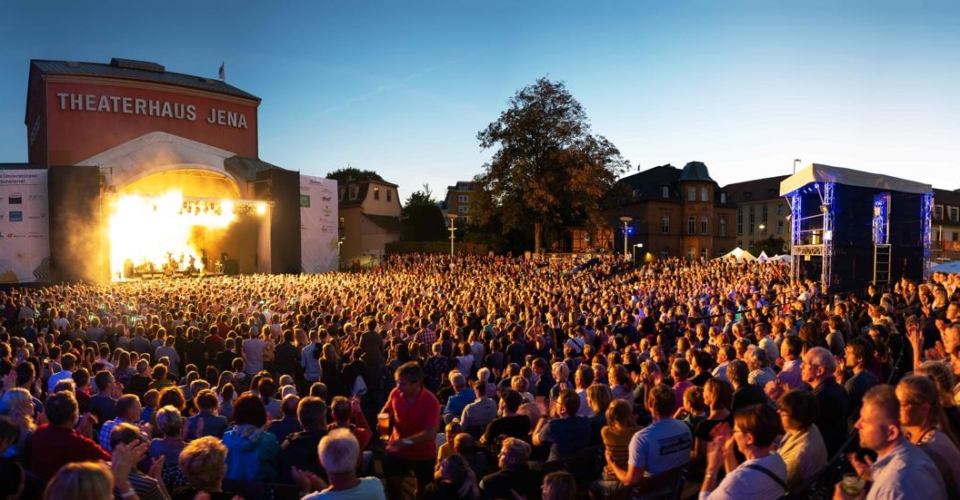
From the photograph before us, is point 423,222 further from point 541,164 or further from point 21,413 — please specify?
point 21,413

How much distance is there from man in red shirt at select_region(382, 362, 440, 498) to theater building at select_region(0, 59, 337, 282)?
25823 mm

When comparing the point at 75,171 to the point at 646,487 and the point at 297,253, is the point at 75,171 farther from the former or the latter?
the point at 646,487

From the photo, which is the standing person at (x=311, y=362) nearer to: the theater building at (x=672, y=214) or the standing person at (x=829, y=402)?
the standing person at (x=829, y=402)

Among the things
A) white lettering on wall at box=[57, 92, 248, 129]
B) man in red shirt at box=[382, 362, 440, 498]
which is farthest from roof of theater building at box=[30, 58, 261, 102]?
man in red shirt at box=[382, 362, 440, 498]

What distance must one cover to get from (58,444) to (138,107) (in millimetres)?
37106

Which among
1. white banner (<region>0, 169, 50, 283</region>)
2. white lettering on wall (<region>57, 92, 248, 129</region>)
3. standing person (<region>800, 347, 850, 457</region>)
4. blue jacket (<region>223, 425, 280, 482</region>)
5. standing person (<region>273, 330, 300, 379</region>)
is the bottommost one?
standing person (<region>273, 330, 300, 379</region>)

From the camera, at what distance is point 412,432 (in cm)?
467

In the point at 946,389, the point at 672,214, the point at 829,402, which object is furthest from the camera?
the point at 672,214

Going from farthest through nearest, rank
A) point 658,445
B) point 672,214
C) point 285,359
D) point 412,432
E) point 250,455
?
1. point 672,214
2. point 285,359
3. point 412,432
4. point 250,455
5. point 658,445

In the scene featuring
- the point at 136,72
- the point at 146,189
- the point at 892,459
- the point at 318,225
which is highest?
the point at 136,72

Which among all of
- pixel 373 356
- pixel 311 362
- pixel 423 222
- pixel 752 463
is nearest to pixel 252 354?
pixel 311 362

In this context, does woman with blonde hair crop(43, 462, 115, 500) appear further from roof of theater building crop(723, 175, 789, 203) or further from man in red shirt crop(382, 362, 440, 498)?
roof of theater building crop(723, 175, 789, 203)

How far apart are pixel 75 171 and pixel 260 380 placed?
2703 centimetres

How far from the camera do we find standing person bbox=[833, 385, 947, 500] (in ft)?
7.95
